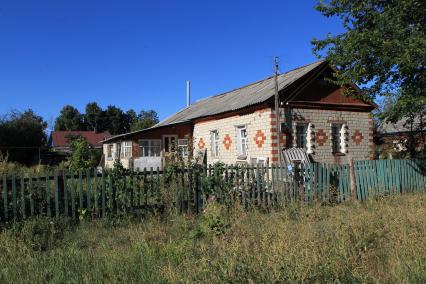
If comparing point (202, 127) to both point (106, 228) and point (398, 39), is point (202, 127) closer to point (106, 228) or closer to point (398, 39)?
point (398, 39)

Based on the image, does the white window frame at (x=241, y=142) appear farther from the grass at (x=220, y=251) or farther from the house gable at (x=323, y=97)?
the grass at (x=220, y=251)

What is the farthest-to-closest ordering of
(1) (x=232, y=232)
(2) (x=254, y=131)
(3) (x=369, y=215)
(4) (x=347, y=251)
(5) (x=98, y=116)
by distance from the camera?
(5) (x=98, y=116) < (2) (x=254, y=131) < (3) (x=369, y=215) < (1) (x=232, y=232) < (4) (x=347, y=251)

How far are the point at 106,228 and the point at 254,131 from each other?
32.3 ft

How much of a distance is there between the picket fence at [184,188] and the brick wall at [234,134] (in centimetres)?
482

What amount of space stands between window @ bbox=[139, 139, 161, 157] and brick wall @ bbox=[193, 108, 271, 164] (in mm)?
3334

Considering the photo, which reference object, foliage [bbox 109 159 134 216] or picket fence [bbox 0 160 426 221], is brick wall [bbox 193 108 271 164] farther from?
foliage [bbox 109 159 134 216]

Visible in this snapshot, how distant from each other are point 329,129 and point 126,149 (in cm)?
1404

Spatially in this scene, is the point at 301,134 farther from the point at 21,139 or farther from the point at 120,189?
the point at 21,139

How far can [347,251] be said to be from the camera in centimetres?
478

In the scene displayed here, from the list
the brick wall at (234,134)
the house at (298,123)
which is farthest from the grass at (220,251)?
the house at (298,123)

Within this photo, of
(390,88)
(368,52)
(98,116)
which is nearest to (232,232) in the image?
(368,52)

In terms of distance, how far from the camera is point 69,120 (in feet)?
256

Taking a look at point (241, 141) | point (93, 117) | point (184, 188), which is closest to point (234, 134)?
point (241, 141)

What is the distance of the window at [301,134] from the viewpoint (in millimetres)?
16328
